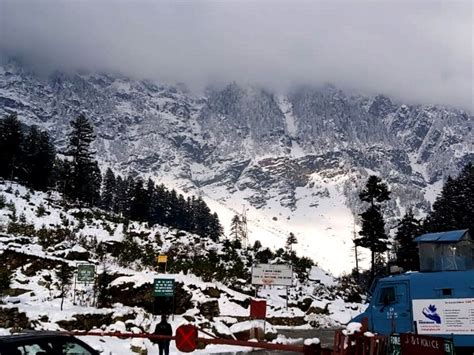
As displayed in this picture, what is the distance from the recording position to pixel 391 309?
1477cm

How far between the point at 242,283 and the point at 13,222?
41.7 feet

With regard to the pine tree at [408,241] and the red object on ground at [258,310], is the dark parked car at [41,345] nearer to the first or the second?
the red object on ground at [258,310]

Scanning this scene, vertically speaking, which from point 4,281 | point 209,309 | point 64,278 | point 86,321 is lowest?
point 86,321

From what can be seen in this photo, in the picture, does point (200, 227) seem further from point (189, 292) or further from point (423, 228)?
point (189, 292)

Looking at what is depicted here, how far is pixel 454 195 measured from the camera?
52969 mm

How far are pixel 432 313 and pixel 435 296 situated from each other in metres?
0.47

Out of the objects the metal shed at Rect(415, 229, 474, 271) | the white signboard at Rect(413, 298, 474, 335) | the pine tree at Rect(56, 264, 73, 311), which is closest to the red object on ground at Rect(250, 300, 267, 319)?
the metal shed at Rect(415, 229, 474, 271)

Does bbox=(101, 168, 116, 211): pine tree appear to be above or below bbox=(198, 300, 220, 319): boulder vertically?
above

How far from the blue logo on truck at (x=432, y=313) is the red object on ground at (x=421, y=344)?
8.31m

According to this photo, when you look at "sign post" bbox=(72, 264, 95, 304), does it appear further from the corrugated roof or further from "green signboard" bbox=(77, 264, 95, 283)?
the corrugated roof

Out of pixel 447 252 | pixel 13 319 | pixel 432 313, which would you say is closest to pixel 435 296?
pixel 432 313

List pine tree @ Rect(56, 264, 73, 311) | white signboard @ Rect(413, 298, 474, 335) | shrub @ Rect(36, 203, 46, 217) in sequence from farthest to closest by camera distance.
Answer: shrub @ Rect(36, 203, 46, 217) → pine tree @ Rect(56, 264, 73, 311) → white signboard @ Rect(413, 298, 474, 335)

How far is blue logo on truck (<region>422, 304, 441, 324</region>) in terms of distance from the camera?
1396cm

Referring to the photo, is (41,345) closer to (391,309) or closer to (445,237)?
(391,309)
